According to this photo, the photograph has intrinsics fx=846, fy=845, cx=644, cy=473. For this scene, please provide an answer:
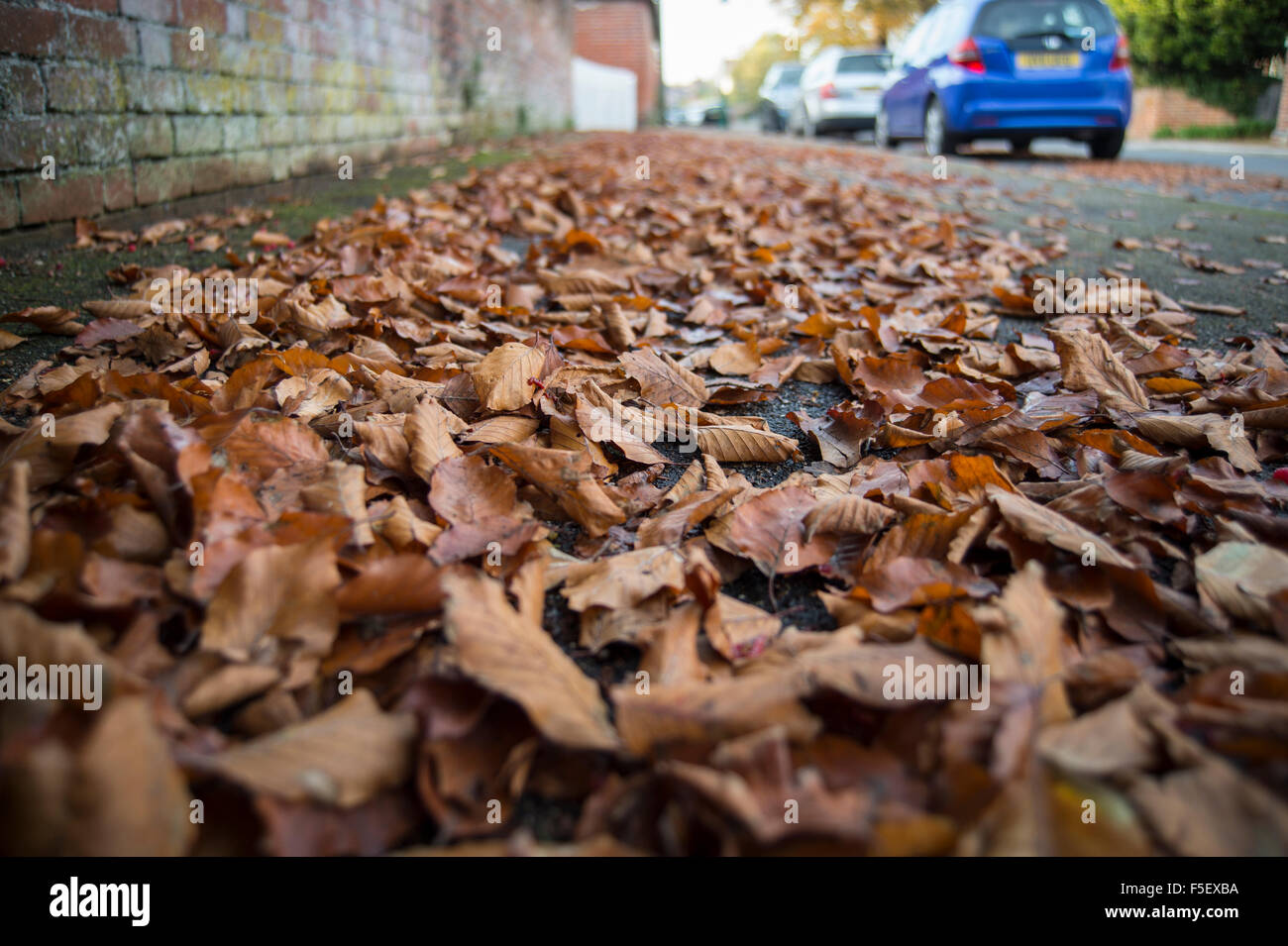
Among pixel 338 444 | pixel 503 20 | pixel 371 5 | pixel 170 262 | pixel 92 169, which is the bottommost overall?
pixel 338 444

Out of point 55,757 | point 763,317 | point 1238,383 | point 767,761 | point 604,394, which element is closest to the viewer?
point 55,757

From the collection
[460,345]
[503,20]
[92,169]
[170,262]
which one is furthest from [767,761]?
[503,20]

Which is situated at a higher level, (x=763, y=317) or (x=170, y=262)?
(x=170, y=262)

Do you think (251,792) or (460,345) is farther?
(460,345)

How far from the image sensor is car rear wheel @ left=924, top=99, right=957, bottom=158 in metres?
8.05

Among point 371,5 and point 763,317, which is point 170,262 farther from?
point 371,5

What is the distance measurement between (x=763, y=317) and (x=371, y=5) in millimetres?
4321

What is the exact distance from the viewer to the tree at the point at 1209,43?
59.8 ft

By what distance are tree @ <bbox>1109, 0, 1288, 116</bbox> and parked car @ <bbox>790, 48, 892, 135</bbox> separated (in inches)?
350

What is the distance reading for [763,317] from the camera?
2.51 meters

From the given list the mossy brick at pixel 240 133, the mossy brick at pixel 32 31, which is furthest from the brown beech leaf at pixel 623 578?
the mossy brick at pixel 240 133

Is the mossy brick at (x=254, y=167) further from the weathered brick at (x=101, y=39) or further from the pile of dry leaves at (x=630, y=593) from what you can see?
the pile of dry leaves at (x=630, y=593)

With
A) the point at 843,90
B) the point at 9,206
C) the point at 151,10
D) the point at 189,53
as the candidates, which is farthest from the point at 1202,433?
the point at 843,90

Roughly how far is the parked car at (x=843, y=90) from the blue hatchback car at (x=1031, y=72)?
6.83 meters
